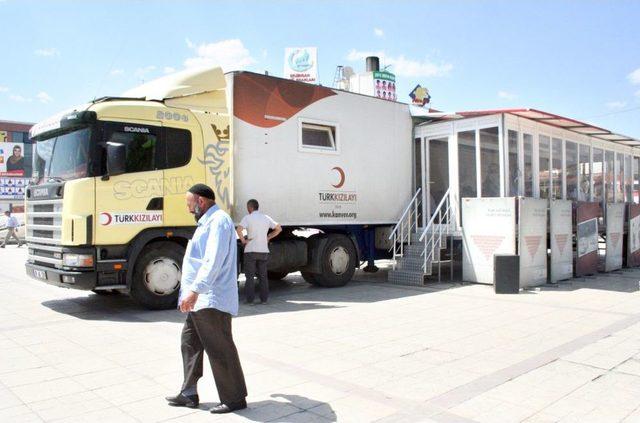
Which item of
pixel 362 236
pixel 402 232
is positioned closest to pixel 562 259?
pixel 402 232

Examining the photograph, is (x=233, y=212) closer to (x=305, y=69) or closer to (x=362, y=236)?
(x=362, y=236)

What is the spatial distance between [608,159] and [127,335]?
14620mm

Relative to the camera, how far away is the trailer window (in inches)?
412

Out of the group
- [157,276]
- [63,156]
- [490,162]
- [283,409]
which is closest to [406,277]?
[490,162]

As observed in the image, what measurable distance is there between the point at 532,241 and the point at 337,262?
155 inches

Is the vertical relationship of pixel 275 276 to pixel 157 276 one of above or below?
below

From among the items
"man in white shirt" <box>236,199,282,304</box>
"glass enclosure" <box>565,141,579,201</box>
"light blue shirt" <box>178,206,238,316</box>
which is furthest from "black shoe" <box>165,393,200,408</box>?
"glass enclosure" <box>565,141,579,201</box>

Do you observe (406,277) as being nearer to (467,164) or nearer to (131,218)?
(467,164)

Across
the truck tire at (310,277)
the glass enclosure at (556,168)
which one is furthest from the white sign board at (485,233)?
the glass enclosure at (556,168)

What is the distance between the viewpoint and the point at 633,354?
19.0 feet

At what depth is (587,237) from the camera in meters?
12.7

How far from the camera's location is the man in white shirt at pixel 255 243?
8.82 meters

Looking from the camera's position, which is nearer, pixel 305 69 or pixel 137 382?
pixel 137 382

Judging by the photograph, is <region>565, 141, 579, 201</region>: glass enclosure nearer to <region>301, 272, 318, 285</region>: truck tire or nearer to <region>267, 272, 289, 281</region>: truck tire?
<region>301, 272, 318, 285</region>: truck tire
